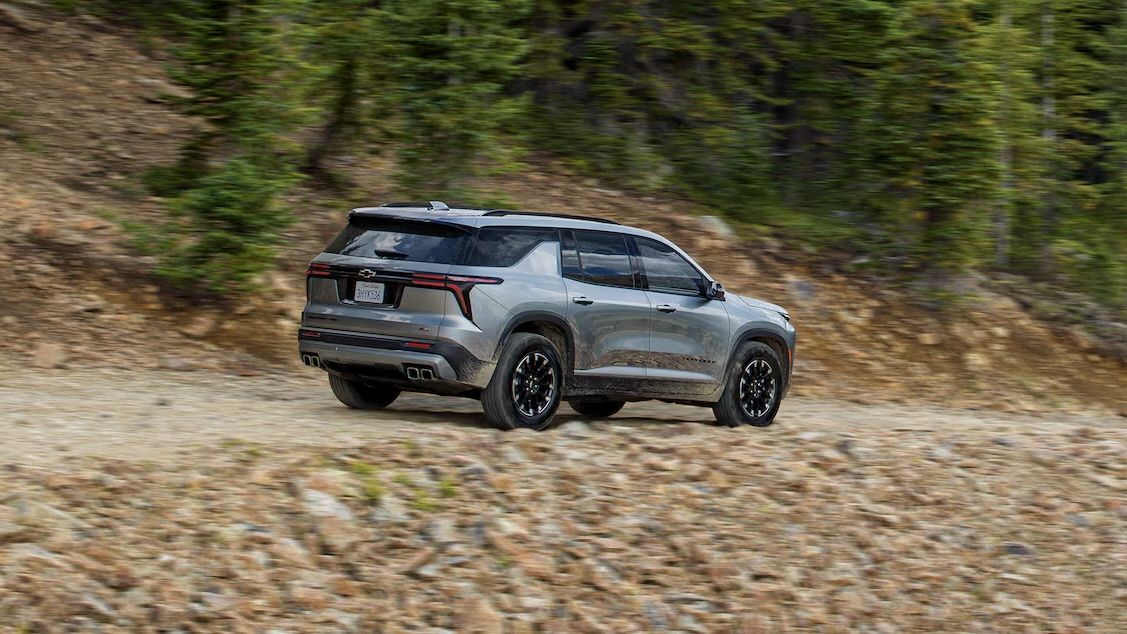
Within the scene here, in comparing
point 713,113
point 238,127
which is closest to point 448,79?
point 238,127

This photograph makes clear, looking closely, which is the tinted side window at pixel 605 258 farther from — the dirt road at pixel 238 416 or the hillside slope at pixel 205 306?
the hillside slope at pixel 205 306

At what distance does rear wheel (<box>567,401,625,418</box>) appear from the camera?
39.8 feet

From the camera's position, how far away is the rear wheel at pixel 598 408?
39.8 feet

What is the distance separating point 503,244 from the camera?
9.77 m

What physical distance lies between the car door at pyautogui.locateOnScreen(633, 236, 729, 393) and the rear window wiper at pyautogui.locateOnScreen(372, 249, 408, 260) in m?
2.11

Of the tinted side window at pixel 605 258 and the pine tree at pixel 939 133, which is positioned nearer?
the tinted side window at pixel 605 258

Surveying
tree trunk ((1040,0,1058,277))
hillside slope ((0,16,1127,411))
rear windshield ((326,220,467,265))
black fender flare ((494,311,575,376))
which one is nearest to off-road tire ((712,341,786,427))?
black fender flare ((494,311,575,376))

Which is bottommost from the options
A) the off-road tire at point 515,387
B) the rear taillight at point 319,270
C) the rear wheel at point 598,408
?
the rear wheel at point 598,408

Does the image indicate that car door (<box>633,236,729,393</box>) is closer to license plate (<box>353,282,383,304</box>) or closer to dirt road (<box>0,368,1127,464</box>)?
dirt road (<box>0,368,1127,464</box>)

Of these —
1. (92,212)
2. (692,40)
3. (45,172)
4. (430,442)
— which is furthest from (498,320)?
(692,40)

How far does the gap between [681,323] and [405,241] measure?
248 cm

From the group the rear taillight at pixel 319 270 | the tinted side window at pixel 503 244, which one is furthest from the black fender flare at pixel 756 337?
the rear taillight at pixel 319 270

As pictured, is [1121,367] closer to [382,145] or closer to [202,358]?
[382,145]

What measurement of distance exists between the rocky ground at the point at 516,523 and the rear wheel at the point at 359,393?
16cm
